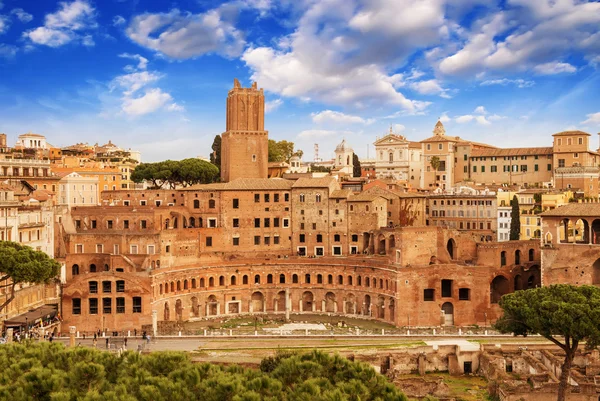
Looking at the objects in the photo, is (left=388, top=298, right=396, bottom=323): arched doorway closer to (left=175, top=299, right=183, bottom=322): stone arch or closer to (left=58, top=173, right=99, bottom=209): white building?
(left=175, top=299, right=183, bottom=322): stone arch

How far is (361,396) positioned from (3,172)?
52.7 metres

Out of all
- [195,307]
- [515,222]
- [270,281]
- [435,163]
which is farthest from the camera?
[435,163]

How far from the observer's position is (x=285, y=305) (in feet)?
219

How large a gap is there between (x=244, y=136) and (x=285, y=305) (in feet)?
69.9

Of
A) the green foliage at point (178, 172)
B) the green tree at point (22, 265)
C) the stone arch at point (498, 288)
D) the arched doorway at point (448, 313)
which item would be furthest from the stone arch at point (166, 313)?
the stone arch at point (498, 288)

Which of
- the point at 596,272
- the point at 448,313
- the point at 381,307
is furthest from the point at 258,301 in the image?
the point at 596,272

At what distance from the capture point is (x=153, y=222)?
67.3 metres

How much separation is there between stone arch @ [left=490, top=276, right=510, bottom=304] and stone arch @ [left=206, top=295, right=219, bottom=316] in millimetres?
25148

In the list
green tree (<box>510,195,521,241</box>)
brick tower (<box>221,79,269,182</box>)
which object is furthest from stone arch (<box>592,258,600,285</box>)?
brick tower (<box>221,79,269,182</box>)

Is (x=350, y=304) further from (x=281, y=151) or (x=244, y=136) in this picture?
(x=281, y=151)

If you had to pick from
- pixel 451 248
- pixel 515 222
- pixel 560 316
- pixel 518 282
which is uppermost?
pixel 515 222

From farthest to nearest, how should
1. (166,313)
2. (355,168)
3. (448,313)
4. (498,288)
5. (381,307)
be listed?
(355,168), (498,288), (381,307), (166,313), (448,313)

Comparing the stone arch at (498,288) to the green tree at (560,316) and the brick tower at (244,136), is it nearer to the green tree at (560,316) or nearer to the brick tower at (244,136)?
the green tree at (560,316)

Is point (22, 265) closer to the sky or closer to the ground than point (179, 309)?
closer to the sky
